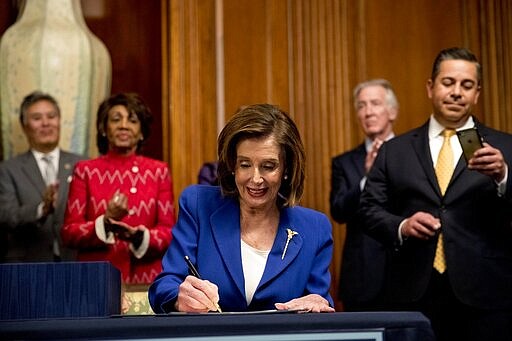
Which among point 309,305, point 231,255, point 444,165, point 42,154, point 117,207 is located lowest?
point 309,305

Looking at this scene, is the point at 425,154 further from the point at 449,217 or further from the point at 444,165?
the point at 449,217

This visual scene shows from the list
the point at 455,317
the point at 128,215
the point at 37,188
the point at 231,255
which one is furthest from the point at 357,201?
the point at 231,255

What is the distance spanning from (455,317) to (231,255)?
1418 mm

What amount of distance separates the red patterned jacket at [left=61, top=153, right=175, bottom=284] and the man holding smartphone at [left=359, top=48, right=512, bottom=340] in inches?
37.7

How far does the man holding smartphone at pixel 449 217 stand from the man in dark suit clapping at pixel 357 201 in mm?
579

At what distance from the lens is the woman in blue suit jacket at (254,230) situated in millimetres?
2822

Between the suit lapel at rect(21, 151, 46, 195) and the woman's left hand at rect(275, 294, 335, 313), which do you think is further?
the suit lapel at rect(21, 151, 46, 195)

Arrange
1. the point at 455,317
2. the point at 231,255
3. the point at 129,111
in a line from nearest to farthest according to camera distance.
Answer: the point at 231,255 → the point at 455,317 → the point at 129,111

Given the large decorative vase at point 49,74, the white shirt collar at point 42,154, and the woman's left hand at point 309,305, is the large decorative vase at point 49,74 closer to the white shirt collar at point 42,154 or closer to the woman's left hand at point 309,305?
the white shirt collar at point 42,154

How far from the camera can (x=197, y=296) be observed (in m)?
2.59

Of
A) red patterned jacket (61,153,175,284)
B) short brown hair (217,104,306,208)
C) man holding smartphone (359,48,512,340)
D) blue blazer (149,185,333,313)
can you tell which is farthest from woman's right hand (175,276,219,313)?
red patterned jacket (61,153,175,284)

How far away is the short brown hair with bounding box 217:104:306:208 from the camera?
2.93 metres

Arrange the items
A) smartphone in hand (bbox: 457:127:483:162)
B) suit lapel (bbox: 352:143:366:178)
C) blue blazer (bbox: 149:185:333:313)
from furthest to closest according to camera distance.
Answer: suit lapel (bbox: 352:143:366:178) < smartphone in hand (bbox: 457:127:483:162) < blue blazer (bbox: 149:185:333:313)

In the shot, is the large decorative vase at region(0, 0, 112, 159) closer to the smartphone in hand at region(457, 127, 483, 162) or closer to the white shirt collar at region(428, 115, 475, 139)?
the white shirt collar at region(428, 115, 475, 139)
